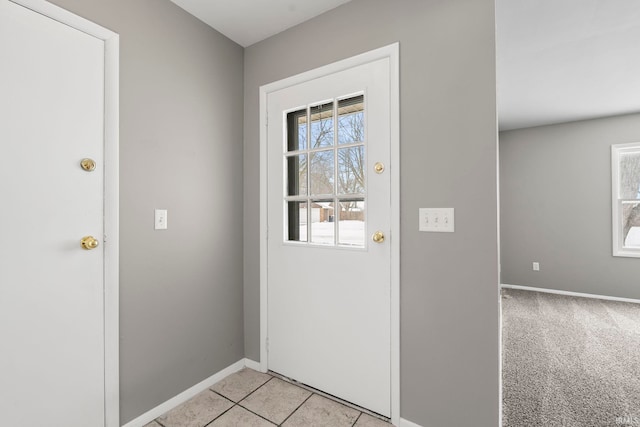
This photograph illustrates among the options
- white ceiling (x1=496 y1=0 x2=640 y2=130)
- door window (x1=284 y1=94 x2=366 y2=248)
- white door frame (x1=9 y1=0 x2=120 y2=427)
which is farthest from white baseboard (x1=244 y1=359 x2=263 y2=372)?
white ceiling (x1=496 y1=0 x2=640 y2=130)

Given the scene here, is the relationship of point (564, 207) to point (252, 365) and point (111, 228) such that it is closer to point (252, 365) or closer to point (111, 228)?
point (252, 365)

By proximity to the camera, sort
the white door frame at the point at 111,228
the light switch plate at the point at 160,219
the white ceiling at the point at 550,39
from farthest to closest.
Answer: the white ceiling at the point at 550,39 → the light switch plate at the point at 160,219 → the white door frame at the point at 111,228

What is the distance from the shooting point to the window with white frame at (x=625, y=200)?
3982mm

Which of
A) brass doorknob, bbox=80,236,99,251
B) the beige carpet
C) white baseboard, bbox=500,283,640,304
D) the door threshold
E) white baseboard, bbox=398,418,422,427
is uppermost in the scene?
brass doorknob, bbox=80,236,99,251

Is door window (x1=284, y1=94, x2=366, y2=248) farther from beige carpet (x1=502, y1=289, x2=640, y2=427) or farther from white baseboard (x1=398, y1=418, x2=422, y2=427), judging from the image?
beige carpet (x1=502, y1=289, x2=640, y2=427)

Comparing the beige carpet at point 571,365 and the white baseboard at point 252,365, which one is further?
the white baseboard at point 252,365

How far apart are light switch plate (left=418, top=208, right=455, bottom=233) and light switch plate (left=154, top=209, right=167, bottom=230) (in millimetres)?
1434

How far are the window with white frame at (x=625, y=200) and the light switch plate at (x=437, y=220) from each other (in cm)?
415

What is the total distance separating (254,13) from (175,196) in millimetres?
1232

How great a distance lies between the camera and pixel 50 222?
1.34 metres

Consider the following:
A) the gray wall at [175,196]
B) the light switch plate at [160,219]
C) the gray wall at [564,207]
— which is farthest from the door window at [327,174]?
the gray wall at [564,207]

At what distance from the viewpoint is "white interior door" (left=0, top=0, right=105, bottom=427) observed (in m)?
1.24

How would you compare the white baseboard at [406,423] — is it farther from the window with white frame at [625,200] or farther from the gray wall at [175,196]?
the window with white frame at [625,200]

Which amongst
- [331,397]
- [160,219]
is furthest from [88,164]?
[331,397]
